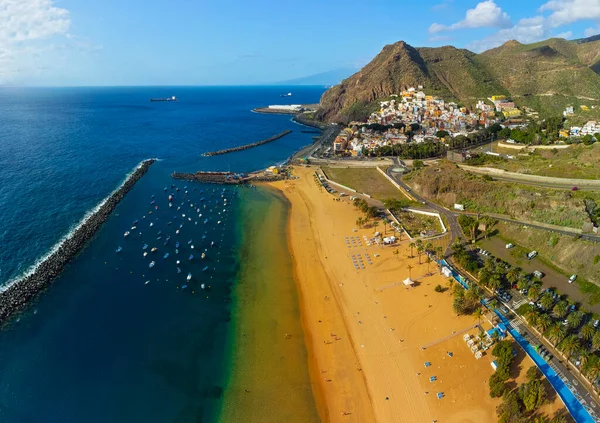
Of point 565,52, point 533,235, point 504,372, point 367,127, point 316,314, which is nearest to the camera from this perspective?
point 504,372

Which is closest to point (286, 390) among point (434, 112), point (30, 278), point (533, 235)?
point (30, 278)

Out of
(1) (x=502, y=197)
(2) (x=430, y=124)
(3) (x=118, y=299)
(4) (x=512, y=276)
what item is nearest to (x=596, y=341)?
(4) (x=512, y=276)

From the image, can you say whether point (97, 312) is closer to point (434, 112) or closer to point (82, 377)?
point (82, 377)

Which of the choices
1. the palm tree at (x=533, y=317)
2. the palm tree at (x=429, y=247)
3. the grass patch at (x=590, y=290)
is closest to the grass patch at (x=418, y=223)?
the palm tree at (x=429, y=247)

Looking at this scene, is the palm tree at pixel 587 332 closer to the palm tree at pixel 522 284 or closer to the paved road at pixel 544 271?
the paved road at pixel 544 271

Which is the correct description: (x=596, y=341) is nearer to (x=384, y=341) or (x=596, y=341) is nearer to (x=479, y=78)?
(x=384, y=341)
